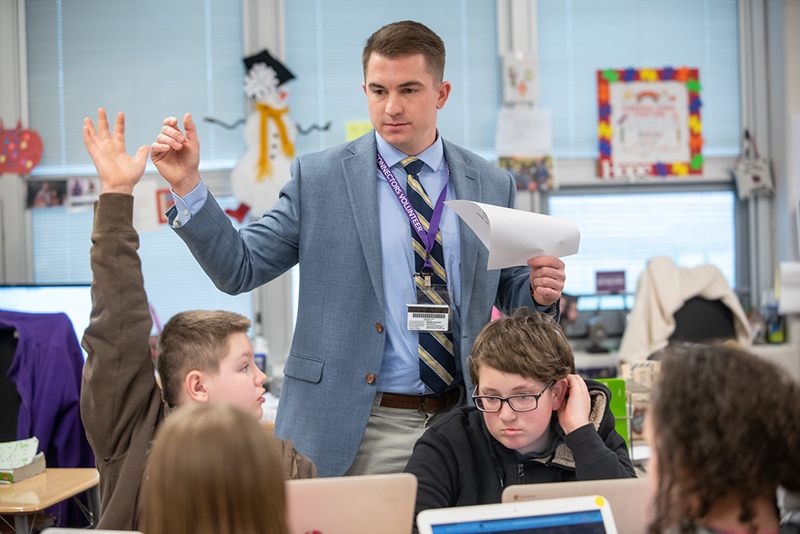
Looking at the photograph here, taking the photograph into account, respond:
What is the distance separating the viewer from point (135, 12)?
369cm

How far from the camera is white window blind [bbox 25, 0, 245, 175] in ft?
12.1

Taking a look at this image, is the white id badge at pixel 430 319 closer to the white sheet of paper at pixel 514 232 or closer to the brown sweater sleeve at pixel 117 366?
the white sheet of paper at pixel 514 232

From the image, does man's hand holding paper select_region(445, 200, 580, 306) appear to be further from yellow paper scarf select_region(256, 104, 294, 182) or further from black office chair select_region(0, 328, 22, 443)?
yellow paper scarf select_region(256, 104, 294, 182)

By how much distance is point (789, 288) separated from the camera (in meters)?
3.56

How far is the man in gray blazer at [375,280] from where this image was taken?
1.67 meters

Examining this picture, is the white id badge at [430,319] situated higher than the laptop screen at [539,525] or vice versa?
the white id badge at [430,319]

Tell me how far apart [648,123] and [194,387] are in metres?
3.12

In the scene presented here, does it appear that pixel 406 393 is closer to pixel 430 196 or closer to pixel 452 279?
pixel 452 279

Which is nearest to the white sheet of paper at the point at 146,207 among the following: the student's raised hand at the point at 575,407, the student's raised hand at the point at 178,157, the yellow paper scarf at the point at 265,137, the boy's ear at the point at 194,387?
the yellow paper scarf at the point at 265,137

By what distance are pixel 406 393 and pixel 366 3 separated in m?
2.70

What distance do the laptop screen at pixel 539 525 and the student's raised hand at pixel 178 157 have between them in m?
0.91

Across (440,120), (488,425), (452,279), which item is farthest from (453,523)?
(440,120)

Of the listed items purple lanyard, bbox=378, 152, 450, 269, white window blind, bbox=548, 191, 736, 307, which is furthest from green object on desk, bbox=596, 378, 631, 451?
white window blind, bbox=548, 191, 736, 307

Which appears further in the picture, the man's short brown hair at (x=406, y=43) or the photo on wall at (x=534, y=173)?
the photo on wall at (x=534, y=173)
